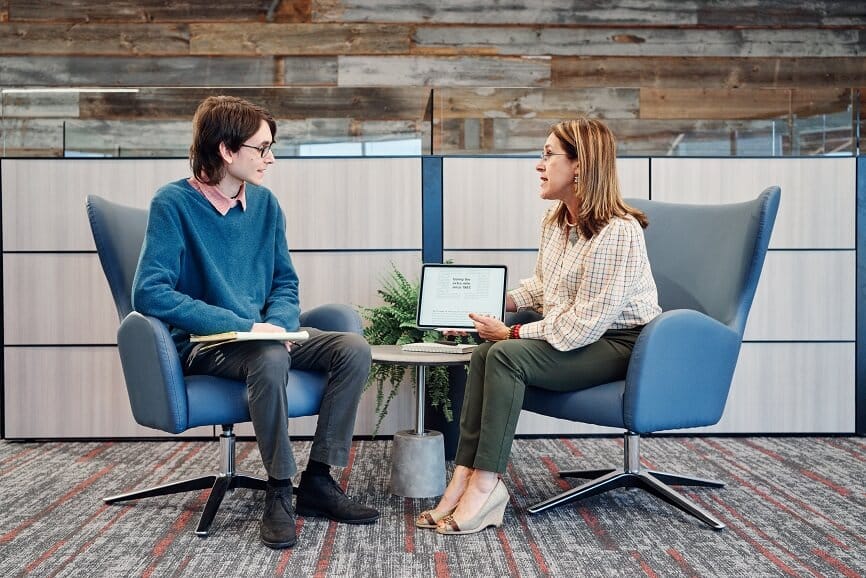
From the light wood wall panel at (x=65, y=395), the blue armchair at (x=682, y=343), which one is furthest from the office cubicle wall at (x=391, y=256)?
the blue armchair at (x=682, y=343)

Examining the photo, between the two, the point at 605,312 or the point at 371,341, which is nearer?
the point at 605,312

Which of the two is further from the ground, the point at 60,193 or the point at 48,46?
the point at 48,46

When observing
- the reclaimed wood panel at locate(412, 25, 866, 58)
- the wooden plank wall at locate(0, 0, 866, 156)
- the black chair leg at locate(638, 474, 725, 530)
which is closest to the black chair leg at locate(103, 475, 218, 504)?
the black chair leg at locate(638, 474, 725, 530)

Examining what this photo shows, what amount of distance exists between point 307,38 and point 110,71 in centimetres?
122

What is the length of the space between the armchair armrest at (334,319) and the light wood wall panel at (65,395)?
123 centimetres

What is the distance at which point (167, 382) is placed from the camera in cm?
241

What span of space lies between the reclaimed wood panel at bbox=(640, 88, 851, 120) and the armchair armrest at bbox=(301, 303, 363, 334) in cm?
182

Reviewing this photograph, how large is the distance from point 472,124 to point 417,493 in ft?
5.79

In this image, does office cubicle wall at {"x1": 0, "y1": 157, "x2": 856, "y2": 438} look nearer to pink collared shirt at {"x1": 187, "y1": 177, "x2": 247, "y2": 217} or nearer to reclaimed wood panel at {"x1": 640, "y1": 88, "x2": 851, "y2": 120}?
reclaimed wood panel at {"x1": 640, "y1": 88, "x2": 851, "y2": 120}

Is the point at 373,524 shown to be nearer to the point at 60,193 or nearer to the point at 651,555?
the point at 651,555

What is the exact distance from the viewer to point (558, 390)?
2.64 metres

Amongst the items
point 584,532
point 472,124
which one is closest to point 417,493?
point 584,532

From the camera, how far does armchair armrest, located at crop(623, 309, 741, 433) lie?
8.25ft

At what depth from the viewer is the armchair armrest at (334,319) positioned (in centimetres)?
287
